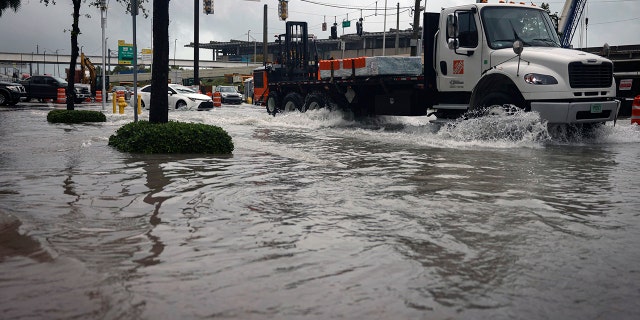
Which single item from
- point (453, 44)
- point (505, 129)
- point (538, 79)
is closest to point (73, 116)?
point (453, 44)

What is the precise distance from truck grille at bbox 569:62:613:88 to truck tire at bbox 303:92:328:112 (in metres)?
8.84

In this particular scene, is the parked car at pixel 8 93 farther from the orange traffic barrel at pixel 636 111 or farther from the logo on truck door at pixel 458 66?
the orange traffic barrel at pixel 636 111

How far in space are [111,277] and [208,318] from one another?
1009 millimetres

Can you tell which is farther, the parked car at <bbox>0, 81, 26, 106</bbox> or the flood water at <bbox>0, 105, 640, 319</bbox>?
the parked car at <bbox>0, 81, 26, 106</bbox>

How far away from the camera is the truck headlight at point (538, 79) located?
41.9 ft

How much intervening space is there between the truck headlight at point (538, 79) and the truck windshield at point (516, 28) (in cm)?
128

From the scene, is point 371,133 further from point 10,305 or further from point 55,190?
point 10,305

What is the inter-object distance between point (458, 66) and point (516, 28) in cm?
152

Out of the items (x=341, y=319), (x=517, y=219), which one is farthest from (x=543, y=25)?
(x=341, y=319)

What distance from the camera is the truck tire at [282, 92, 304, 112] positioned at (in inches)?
851

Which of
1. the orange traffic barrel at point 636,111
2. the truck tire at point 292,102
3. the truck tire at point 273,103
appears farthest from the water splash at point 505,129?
the truck tire at point 273,103

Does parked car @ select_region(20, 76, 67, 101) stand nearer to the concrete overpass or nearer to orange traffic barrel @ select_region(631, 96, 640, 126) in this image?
orange traffic barrel @ select_region(631, 96, 640, 126)

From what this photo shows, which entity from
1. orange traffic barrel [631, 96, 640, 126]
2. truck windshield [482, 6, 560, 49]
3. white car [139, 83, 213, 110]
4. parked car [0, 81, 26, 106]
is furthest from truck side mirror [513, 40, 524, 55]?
parked car [0, 81, 26, 106]

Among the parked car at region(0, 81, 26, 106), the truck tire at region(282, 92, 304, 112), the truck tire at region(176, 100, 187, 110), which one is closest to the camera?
the truck tire at region(282, 92, 304, 112)
